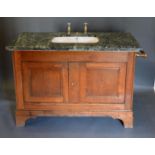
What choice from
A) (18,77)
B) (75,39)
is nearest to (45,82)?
(18,77)

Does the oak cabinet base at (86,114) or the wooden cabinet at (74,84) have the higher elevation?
the wooden cabinet at (74,84)

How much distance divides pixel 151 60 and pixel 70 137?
1.37 m

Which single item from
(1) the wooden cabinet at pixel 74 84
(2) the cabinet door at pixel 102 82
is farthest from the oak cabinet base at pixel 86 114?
(2) the cabinet door at pixel 102 82

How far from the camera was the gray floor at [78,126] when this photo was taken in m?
2.24

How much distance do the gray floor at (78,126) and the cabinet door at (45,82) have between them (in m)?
0.23

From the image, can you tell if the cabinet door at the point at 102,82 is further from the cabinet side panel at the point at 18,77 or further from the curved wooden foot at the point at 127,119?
the cabinet side panel at the point at 18,77

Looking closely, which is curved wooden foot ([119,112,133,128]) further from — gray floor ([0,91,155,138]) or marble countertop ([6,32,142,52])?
marble countertop ([6,32,142,52])

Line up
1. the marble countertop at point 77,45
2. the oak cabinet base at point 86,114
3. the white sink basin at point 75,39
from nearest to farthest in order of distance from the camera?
the marble countertop at point 77,45 → the oak cabinet base at point 86,114 → the white sink basin at point 75,39

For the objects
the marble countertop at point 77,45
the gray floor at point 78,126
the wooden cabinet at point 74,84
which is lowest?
the gray floor at point 78,126

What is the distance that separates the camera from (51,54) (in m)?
2.13

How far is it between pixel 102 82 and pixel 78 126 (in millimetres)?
438
